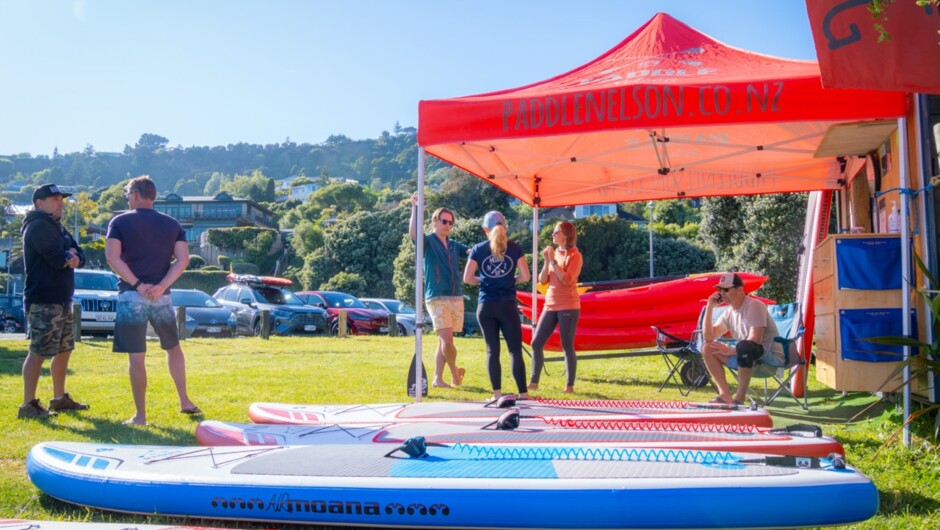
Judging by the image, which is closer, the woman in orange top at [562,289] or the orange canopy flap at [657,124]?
the orange canopy flap at [657,124]

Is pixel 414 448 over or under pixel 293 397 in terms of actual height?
over

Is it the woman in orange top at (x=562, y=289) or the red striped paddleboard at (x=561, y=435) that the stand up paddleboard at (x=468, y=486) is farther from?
the woman in orange top at (x=562, y=289)

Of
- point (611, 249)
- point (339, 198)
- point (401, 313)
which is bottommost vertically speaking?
point (401, 313)

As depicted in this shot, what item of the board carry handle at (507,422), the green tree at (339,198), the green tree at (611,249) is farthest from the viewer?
the green tree at (339,198)

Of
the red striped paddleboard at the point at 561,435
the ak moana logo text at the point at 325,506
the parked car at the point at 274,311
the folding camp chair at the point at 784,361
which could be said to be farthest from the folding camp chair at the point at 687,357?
the parked car at the point at 274,311

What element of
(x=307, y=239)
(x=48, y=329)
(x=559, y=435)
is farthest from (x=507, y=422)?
(x=307, y=239)

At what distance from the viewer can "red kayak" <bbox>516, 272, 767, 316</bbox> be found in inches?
383

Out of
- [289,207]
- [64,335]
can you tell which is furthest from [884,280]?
[289,207]

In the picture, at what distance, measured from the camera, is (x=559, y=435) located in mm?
4438

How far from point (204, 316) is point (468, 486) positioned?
605 inches

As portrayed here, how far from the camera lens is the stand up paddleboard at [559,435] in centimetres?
400

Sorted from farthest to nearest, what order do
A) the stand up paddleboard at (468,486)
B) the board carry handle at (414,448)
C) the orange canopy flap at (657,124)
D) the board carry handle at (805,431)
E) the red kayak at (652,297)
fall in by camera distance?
the red kayak at (652,297), the orange canopy flap at (657,124), the board carry handle at (805,431), the board carry handle at (414,448), the stand up paddleboard at (468,486)

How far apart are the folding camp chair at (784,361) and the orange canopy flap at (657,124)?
1.62 metres

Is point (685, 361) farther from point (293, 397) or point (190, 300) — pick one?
point (190, 300)
